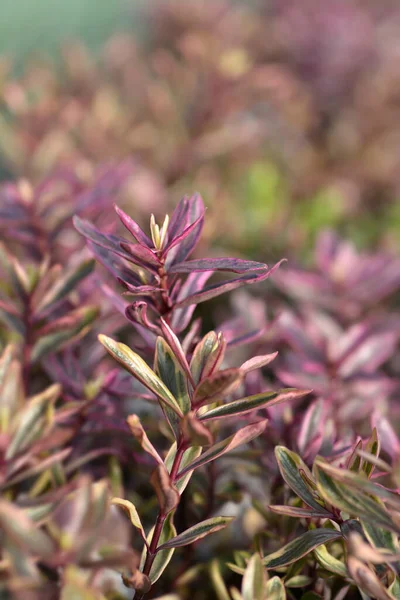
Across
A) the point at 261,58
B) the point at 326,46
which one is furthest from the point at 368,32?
the point at 261,58

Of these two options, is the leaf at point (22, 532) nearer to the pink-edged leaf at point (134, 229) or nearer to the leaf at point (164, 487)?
the leaf at point (164, 487)

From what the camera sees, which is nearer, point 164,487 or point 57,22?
point 164,487

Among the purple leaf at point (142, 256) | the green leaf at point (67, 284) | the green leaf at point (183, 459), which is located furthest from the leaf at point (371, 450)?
the green leaf at point (67, 284)

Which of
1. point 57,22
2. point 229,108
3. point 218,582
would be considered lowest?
point 218,582

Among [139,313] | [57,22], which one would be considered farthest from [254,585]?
[57,22]

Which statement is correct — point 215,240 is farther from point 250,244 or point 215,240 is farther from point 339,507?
Answer: point 339,507

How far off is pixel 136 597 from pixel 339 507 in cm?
21

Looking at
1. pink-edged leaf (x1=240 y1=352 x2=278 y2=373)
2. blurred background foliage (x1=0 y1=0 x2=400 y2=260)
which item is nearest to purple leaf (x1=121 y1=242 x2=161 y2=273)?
pink-edged leaf (x1=240 y1=352 x2=278 y2=373)

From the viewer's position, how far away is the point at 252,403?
52 cm

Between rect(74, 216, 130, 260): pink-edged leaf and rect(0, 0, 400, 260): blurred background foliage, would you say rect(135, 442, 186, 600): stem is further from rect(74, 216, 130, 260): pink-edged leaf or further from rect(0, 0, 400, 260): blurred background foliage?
rect(0, 0, 400, 260): blurred background foliage

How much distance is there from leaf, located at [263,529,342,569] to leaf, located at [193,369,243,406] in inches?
6.5

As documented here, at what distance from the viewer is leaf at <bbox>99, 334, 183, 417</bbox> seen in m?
0.51

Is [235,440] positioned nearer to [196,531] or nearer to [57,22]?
A: [196,531]

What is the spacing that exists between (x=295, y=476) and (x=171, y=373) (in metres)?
0.15
